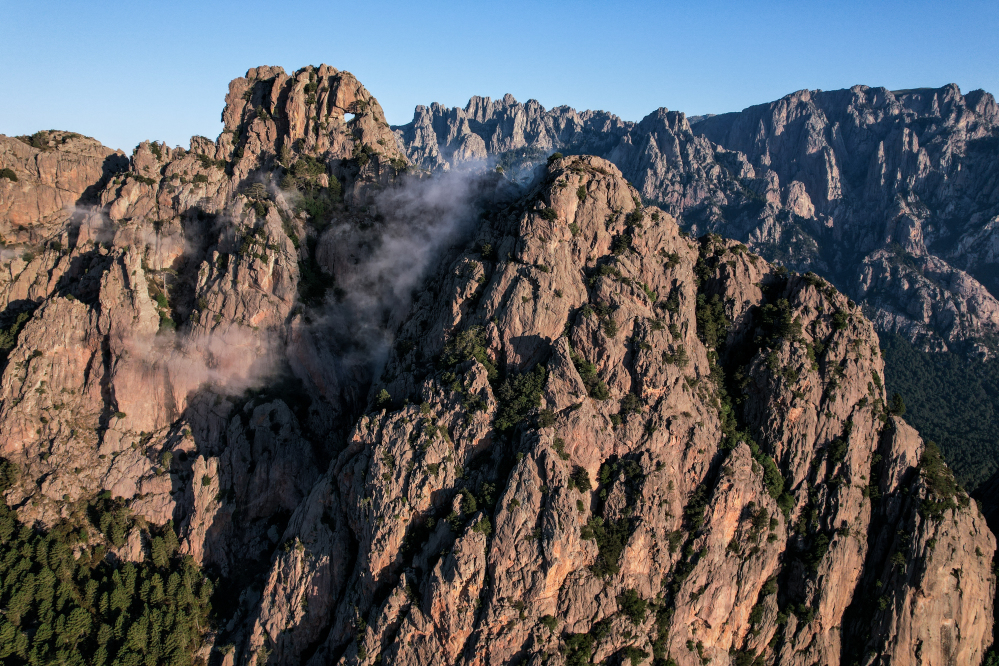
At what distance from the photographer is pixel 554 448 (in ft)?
226

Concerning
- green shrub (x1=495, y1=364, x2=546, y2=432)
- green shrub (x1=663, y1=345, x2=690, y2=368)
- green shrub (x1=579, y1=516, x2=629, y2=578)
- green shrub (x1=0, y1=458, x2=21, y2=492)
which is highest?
green shrub (x1=663, y1=345, x2=690, y2=368)

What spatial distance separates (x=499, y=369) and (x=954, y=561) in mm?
57019

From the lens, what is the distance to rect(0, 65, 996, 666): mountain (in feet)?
220

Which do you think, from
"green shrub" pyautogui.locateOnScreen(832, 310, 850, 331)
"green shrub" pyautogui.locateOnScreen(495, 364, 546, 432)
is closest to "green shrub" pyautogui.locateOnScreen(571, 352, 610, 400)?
"green shrub" pyautogui.locateOnScreen(495, 364, 546, 432)

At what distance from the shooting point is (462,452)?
71.7m

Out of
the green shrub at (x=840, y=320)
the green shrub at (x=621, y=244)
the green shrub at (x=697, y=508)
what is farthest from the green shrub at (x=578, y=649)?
the green shrub at (x=840, y=320)

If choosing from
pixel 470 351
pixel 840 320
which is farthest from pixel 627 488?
pixel 840 320

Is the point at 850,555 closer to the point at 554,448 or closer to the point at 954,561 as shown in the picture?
the point at 954,561

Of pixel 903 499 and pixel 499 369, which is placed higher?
pixel 499 369

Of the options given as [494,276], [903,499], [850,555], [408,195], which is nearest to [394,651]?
[494,276]

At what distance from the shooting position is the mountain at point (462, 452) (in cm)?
6694

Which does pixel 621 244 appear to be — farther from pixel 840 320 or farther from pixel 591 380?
pixel 840 320

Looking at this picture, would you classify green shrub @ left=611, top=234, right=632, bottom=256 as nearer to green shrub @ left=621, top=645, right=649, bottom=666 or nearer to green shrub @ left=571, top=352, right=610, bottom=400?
green shrub @ left=571, top=352, right=610, bottom=400

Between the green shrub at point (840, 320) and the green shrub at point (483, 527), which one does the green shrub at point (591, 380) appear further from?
the green shrub at point (840, 320)
